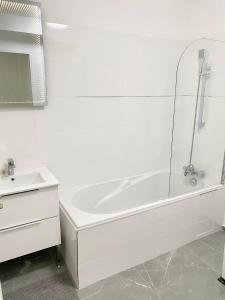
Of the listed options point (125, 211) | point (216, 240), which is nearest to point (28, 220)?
point (125, 211)

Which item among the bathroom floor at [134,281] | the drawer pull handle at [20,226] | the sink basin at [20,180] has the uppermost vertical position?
the sink basin at [20,180]

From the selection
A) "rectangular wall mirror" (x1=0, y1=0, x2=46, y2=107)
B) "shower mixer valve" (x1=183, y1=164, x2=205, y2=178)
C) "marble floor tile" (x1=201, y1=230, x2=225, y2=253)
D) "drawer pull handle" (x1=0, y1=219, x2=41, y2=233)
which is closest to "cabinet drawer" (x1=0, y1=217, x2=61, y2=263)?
"drawer pull handle" (x1=0, y1=219, x2=41, y2=233)

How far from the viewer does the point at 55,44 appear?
1.92 meters

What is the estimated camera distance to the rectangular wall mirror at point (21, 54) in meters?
1.71

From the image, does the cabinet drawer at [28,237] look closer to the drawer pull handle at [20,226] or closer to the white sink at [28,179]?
the drawer pull handle at [20,226]

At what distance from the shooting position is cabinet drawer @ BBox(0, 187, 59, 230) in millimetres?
1511

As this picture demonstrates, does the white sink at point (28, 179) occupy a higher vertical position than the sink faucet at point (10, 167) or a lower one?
lower

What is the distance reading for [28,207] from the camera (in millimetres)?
1576

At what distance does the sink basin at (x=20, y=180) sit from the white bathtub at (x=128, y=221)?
31 centimetres

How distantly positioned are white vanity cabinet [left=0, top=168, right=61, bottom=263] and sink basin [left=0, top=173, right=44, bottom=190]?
21 centimetres

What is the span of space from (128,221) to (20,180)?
922mm

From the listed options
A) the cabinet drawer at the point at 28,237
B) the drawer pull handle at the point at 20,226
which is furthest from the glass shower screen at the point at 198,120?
the drawer pull handle at the point at 20,226

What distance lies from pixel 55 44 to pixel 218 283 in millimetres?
2281

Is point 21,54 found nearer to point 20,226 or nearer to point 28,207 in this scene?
point 28,207
